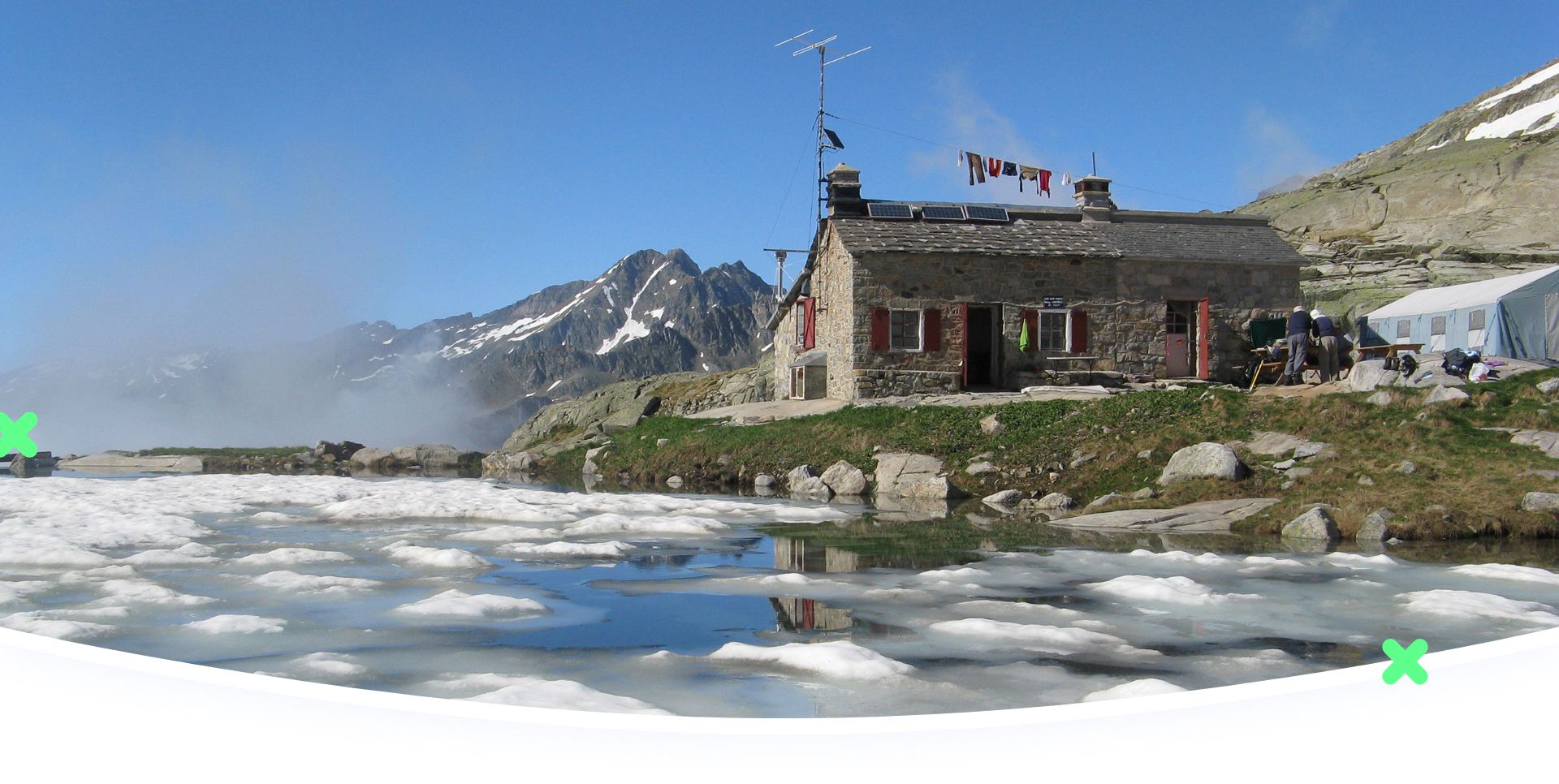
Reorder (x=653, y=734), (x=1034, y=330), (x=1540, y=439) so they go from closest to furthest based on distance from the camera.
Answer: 1. (x=653, y=734)
2. (x=1540, y=439)
3. (x=1034, y=330)

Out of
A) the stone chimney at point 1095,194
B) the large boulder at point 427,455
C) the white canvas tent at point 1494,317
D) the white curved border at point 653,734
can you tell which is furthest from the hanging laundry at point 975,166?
the white curved border at point 653,734

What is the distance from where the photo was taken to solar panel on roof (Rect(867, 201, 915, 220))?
29672 mm

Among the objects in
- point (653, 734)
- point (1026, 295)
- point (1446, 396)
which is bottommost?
point (653, 734)

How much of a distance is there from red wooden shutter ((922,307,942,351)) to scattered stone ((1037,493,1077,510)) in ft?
39.5

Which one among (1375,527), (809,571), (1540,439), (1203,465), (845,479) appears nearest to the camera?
(809,571)

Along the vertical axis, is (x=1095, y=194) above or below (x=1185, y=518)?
above

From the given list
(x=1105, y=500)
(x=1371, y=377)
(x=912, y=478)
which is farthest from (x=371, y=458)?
(x=1371, y=377)

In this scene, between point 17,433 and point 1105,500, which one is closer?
point 17,433

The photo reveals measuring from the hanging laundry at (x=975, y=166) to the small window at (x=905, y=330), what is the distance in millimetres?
8987

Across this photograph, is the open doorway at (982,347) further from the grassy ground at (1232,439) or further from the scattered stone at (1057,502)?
the scattered stone at (1057,502)

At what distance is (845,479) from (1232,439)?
7.17m

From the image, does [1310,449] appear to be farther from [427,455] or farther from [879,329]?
[427,455]

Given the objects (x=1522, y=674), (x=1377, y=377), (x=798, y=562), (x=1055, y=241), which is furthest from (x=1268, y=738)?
(x=1055, y=241)

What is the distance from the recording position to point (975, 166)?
34938mm
